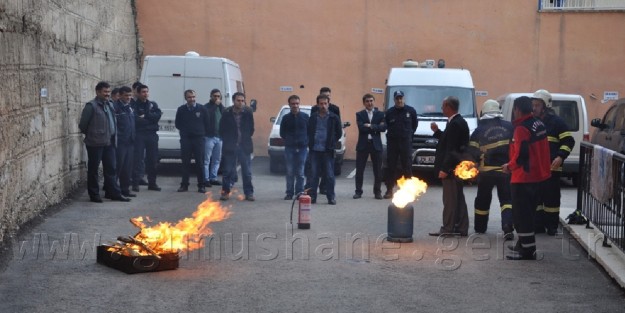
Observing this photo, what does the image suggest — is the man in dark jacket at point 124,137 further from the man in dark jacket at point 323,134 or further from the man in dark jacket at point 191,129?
the man in dark jacket at point 323,134

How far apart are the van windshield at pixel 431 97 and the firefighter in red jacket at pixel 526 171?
32.5 ft

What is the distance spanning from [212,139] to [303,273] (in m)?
9.74

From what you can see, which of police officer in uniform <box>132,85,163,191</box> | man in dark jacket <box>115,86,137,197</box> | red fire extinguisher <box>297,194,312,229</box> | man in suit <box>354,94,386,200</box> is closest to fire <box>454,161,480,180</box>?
red fire extinguisher <box>297,194,312,229</box>

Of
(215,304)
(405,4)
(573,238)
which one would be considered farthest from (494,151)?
(405,4)

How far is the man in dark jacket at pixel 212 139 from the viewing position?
739 inches

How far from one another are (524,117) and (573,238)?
2.59 m

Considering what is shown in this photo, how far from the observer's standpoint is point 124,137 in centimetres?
1655

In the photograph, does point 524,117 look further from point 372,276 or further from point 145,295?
point 145,295

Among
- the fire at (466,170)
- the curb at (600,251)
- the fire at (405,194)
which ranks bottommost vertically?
the curb at (600,251)

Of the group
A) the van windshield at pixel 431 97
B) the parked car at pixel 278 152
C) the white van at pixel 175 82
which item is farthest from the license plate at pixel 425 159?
the white van at pixel 175 82

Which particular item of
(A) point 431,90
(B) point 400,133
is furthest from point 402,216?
(A) point 431,90

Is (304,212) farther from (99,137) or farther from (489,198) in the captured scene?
(99,137)

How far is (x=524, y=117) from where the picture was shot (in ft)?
35.1

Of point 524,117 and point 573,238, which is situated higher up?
point 524,117
